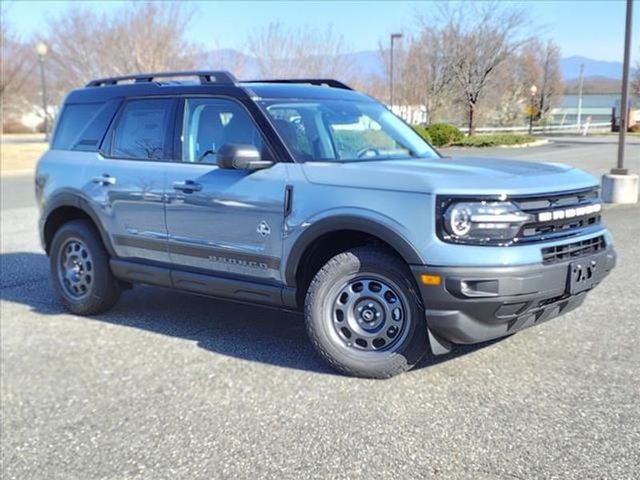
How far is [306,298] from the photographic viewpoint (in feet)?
14.5

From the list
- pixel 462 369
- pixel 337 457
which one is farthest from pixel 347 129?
pixel 337 457

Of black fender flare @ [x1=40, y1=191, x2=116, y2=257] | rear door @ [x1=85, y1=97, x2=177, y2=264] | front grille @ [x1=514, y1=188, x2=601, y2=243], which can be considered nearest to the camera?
front grille @ [x1=514, y1=188, x2=601, y2=243]

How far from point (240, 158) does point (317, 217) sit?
26.0 inches

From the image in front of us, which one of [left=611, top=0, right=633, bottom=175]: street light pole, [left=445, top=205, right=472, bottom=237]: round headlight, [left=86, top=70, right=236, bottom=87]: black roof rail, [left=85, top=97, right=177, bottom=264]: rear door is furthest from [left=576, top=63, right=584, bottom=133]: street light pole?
[left=445, top=205, right=472, bottom=237]: round headlight

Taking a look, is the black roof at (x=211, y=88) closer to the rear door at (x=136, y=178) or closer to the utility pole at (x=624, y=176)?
the rear door at (x=136, y=178)

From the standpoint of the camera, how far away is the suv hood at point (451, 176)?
12.8ft

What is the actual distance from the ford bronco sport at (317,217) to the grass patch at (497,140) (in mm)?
14348

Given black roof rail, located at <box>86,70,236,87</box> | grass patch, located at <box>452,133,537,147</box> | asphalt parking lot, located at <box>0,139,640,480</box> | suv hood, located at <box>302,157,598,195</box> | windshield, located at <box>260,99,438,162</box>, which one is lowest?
asphalt parking lot, located at <box>0,139,640,480</box>

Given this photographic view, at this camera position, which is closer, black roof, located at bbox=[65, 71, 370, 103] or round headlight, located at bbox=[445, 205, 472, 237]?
round headlight, located at bbox=[445, 205, 472, 237]

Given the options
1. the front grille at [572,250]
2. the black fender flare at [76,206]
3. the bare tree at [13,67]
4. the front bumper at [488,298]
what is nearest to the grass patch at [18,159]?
the bare tree at [13,67]

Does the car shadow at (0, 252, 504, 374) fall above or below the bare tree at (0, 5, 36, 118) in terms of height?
below

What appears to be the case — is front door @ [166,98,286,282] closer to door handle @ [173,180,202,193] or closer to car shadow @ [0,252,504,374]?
door handle @ [173,180,202,193]

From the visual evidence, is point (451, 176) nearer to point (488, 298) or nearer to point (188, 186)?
point (488, 298)

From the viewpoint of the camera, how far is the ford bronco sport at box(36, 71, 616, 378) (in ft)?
12.7
